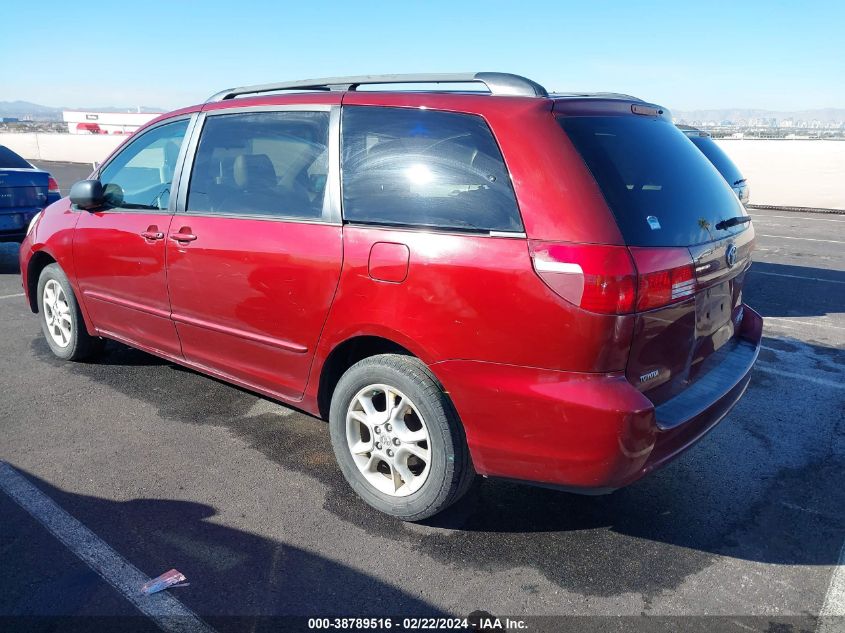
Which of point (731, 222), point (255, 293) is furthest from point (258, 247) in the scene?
point (731, 222)

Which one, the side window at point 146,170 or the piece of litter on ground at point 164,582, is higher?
the side window at point 146,170

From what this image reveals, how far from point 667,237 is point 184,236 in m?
2.56

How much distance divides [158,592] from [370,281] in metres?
1.47

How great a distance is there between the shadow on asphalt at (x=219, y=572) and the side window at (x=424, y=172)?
1457 millimetres

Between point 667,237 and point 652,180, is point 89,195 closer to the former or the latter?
point 652,180

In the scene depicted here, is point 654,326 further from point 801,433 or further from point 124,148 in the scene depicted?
point 124,148

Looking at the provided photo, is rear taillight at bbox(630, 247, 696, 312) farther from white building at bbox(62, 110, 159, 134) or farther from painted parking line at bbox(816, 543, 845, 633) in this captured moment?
white building at bbox(62, 110, 159, 134)

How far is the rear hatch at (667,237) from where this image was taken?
258cm

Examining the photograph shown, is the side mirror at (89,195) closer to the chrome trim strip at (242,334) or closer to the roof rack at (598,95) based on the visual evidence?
the chrome trim strip at (242,334)

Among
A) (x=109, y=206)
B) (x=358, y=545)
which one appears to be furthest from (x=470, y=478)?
(x=109, y=206)

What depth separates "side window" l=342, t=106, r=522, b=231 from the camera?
274cm

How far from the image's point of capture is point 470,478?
117 inches

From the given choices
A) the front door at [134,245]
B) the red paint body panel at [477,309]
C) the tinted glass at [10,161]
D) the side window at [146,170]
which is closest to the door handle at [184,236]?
the front door at [134,245]

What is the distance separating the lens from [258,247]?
3443mm
